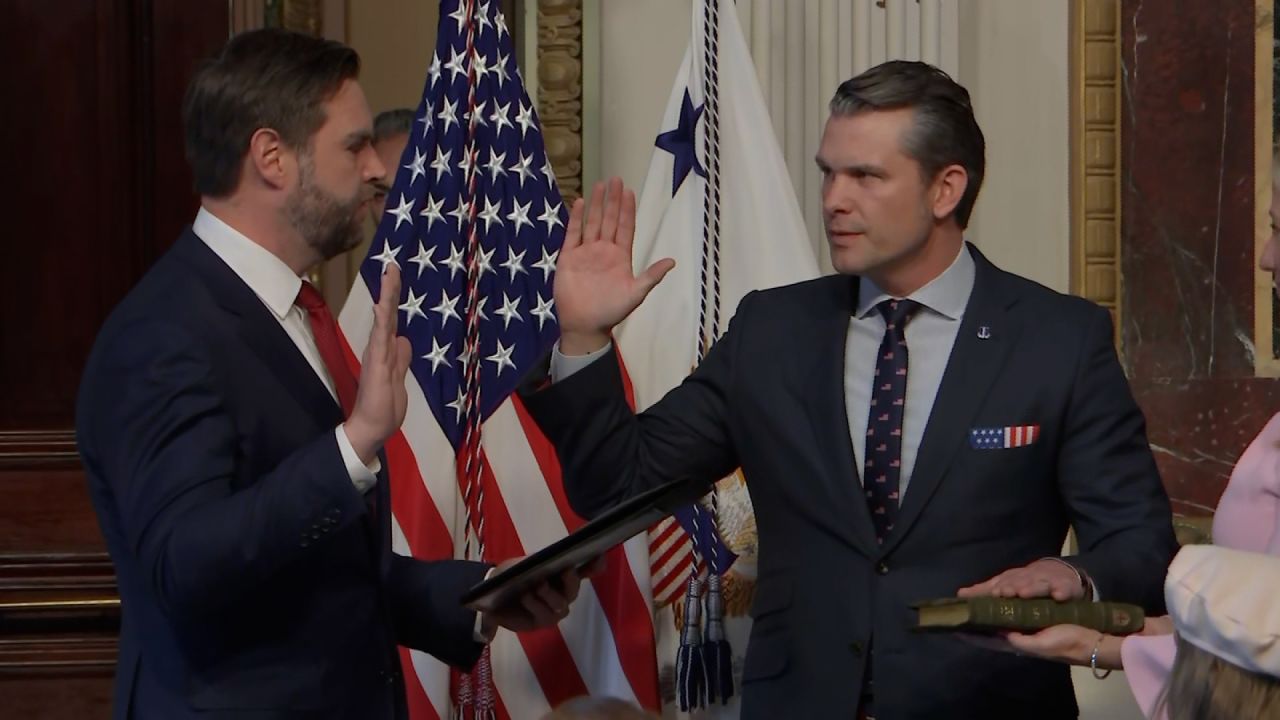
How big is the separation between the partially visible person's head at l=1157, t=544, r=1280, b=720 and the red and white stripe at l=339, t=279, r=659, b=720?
2.40 meters

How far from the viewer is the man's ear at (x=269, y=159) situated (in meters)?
2.80

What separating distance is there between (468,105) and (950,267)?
1.52m

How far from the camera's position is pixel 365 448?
8.17 feet

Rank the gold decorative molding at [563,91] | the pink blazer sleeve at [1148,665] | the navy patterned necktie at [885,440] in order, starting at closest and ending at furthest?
the pink blazer sleeve at [1148,665] → the navy patterned necktie at [885,440] → the gold decorative molding at [563,91]

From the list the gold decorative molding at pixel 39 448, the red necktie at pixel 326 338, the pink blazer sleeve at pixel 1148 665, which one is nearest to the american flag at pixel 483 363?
the gold decorative molding at pixel 39 448

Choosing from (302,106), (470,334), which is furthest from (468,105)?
(302,106)

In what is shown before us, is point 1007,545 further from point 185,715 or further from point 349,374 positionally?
point 185,715

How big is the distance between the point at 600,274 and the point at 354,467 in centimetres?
58

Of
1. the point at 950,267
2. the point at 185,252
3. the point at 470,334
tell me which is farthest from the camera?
the point at 470,334

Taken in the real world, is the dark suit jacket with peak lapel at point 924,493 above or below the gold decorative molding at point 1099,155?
below

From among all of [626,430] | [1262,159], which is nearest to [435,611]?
[626,430]

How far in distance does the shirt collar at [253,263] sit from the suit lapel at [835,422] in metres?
0.90

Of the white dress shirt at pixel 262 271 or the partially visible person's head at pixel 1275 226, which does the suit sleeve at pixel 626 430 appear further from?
the partially visible person's head at pixel 1275 226

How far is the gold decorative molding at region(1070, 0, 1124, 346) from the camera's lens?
15.2 ft
